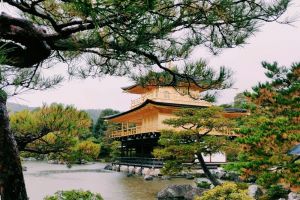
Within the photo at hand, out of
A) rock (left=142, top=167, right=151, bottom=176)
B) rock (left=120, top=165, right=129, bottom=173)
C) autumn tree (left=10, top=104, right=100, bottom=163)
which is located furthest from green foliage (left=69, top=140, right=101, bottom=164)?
rock (left=120, top=165, right=129, bottom=173)

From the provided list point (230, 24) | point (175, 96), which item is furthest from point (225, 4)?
point (175, 96)

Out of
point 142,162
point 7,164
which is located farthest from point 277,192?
point 142,162

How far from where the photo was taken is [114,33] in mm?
2250

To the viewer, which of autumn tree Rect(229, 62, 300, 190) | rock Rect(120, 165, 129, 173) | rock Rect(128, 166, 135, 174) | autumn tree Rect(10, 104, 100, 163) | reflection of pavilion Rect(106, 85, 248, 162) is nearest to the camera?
autumn tree Rect(10, 104, 100, 163)

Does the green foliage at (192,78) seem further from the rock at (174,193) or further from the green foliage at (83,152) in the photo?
the rock at (174,193)

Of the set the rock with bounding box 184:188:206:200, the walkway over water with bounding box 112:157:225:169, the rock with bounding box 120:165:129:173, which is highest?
the walkway over water with bounding box 112:157:225:169

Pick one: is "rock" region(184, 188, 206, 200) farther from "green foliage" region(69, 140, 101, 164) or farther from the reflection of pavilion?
the reflection of pavilion

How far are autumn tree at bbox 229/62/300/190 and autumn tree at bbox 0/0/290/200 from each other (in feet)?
5.34

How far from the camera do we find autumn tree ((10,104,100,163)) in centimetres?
334

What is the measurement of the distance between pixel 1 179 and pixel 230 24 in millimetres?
2207

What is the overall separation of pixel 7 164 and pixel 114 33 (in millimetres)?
1451

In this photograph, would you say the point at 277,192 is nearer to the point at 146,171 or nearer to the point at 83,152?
the point at 83,152

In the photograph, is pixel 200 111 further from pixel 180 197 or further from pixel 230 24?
pixel 230 24

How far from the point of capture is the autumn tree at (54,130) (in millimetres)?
3340
